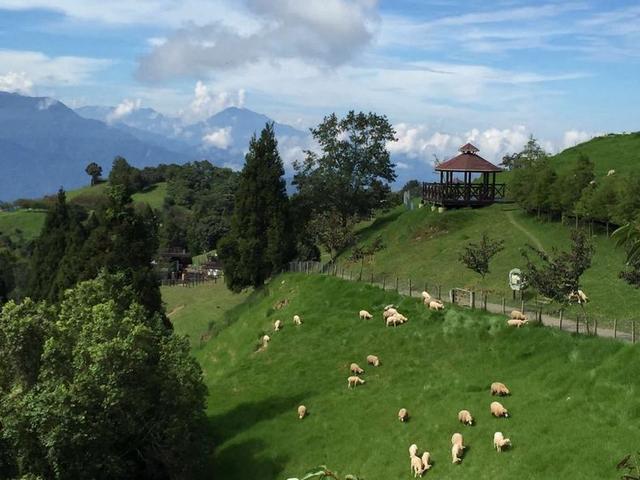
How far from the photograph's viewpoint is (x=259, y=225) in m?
69.5

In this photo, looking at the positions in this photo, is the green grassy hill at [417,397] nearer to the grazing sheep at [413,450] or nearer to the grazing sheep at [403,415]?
the grazing sheep at [403,415]

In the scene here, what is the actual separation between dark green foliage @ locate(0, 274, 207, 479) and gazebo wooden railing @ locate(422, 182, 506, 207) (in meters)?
51.5

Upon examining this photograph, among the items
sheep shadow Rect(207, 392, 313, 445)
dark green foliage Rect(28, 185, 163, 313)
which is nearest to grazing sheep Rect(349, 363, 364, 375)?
sheep shadow Rect(207, 392, 313, 445)

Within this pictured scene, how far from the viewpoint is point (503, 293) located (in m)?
51.8

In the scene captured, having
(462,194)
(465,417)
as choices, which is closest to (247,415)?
(465,417)

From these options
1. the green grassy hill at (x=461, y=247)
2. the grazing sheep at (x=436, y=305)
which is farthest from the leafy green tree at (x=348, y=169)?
the grazing sheep at (x=436, y=305)

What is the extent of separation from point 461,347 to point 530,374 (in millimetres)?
6226

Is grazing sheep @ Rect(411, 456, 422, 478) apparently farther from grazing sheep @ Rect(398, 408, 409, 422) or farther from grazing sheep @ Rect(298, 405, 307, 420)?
grazing sheep @ Rect(298, 405, 307, 420)

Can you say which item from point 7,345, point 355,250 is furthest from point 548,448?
point 355,250

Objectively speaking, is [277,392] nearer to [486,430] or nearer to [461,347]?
[461,347]

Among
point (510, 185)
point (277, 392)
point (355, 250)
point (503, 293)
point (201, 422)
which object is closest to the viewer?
point (201, 422)

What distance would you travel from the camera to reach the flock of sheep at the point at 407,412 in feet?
92.7

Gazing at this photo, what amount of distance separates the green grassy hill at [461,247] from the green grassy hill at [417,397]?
21.6 feet

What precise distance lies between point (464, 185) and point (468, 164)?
255cm
